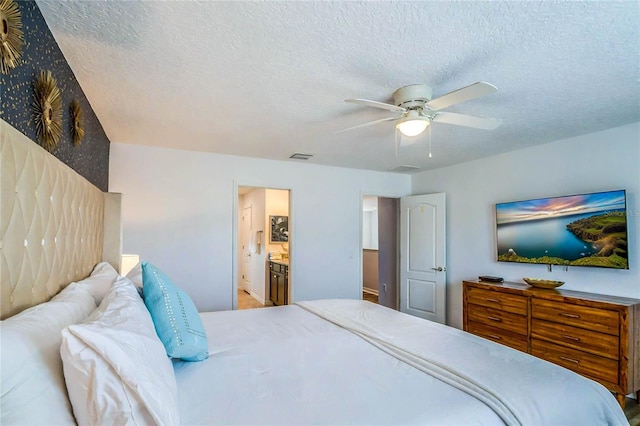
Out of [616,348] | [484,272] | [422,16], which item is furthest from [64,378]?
[484,272]

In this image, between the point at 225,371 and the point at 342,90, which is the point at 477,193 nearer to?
the point at 342,90

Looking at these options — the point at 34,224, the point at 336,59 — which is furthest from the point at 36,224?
the point at 336,59

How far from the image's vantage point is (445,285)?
471 centimetres

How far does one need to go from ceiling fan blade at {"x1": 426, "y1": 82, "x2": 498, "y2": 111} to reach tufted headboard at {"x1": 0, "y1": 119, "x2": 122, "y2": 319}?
2.01m

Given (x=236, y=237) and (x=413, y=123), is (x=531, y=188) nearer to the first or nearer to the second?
(x=413, y=123)

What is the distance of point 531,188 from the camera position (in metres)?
3.80

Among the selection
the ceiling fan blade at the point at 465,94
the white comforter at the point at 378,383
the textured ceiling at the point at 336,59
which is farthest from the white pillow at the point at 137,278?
the ceiling fan blade at the point at 465,94

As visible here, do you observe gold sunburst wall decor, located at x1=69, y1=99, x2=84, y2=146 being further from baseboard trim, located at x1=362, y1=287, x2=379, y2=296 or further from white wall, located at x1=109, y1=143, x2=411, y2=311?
baseboard trim, located at x1=362, y1=287, x2=379, y2=296

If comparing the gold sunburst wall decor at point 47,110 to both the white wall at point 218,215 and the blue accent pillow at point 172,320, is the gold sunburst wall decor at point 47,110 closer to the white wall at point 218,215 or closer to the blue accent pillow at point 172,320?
the blue accent pillow at point 172,320

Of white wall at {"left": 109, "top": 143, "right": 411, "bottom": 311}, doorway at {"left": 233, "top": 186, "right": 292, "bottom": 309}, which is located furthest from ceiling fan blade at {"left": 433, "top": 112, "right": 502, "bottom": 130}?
doorway at {"left": 233, "top": 186, "right": 292, "bottom": 309}

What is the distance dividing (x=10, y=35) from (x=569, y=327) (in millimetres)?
4216

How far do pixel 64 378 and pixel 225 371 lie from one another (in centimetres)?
75

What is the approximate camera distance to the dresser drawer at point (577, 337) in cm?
271

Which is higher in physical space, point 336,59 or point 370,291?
point 336,59
